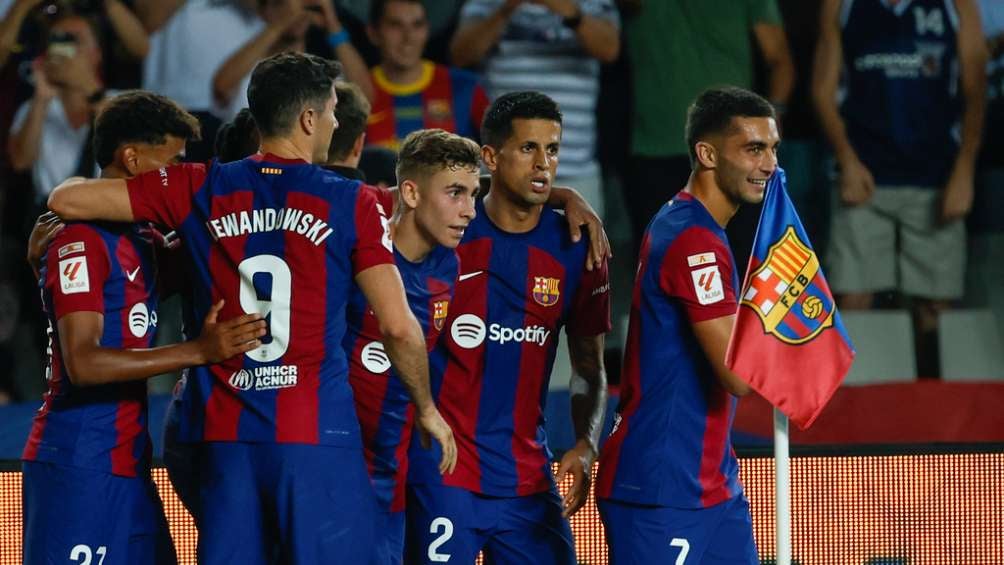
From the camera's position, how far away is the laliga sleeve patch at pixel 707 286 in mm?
4219

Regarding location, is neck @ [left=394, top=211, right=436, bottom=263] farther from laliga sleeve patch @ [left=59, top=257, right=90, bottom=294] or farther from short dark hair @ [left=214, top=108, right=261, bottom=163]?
laliga sleeve patch @ [left=59, top=257, right=90, bottom=294]

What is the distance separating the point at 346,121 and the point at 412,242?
610mm

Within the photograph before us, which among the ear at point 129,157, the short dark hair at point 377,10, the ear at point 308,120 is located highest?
the short dark hair at point 377,10

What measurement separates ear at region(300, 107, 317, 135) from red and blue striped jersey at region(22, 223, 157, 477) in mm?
675

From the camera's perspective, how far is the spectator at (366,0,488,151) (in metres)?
7.81

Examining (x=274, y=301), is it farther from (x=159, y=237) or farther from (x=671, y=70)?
(x=671, y=70)

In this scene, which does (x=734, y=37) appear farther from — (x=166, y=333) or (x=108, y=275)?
(x=108, y=275)

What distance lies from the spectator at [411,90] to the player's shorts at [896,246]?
2.12 meters

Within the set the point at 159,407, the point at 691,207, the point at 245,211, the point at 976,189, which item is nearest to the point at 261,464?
the point at 245,211

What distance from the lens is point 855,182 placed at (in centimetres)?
800

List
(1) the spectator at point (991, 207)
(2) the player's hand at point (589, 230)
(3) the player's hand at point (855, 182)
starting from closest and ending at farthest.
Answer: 1. (2) the player's hand at point (589, 230)
2. (3) the player's hand at point (855, 182)
3. (1) the spectator at point (991, 207)

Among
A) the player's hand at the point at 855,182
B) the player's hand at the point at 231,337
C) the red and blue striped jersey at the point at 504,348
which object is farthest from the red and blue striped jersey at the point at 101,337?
the player's hand at the point at 855,182

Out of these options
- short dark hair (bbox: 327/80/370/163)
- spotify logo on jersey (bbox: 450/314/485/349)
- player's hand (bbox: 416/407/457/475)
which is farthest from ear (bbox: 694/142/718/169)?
short dark hair (bbox: 327/80/370/163)

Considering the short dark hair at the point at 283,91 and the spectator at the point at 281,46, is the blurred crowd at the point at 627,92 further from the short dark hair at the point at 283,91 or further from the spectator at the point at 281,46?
the short dark hair at the point at 283,91
